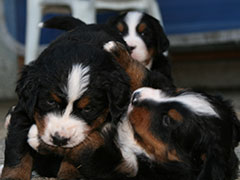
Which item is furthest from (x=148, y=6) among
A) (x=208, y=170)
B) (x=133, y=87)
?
(x=208, y=170)

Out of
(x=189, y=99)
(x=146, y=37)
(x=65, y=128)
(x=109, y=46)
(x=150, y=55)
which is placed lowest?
(x=150, y=55)

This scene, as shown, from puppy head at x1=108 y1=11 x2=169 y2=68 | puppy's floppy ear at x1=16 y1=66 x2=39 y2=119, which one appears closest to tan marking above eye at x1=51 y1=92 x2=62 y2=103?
puppy's floppy ear at x1=16 y1=66 x2=39 y2=119

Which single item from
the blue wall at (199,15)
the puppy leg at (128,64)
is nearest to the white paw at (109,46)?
the puppy leg at (128,64)

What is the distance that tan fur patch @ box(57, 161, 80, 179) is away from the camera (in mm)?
2818

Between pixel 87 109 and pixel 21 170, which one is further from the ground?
pixel 87 109

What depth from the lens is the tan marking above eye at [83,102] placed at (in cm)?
266

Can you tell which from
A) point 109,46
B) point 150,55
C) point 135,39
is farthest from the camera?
point 150,55

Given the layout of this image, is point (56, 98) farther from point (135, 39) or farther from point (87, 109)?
point (135, 39)

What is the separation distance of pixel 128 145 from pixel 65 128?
439 millimetres

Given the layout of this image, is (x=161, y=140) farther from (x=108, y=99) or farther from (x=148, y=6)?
(x=148, y=6)

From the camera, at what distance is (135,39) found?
4.43 m

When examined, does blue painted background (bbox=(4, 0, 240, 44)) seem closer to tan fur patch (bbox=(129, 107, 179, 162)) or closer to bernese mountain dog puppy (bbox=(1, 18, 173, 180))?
bernese mountain dog puppy (bbox=(1, 18, 173, 180))

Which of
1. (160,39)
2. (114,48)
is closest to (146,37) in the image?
(160,39)

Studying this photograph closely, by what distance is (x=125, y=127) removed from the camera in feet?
9.57
